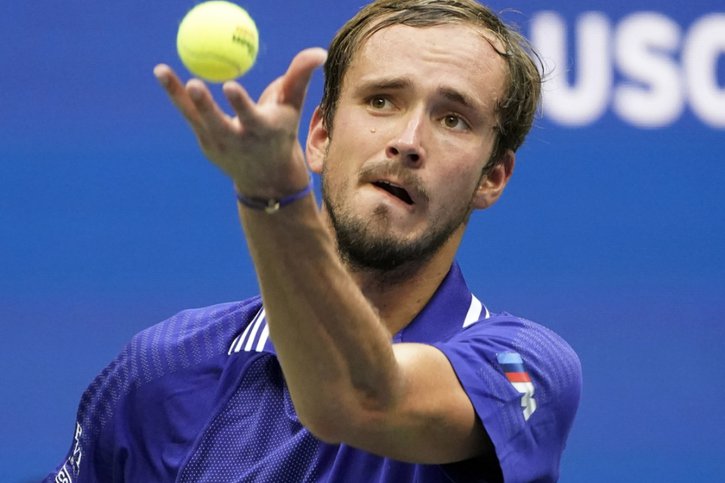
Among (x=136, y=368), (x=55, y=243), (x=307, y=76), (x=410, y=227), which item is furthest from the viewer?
(x=55, y=243)

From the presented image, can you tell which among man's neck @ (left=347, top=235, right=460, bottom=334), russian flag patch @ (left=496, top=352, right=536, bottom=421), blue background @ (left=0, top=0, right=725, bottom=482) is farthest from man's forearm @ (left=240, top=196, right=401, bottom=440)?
blue background @ (left=0, top=0, right=725, bottom=482)

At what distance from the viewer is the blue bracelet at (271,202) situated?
2002 mm

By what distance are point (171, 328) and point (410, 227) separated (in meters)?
0.61

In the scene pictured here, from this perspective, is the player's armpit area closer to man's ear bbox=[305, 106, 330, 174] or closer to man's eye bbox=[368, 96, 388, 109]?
man's eye bbox=[368, 96, 388, 109]

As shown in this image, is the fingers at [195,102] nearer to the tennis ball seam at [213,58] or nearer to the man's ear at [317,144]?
the tennis ball seam at [213,58]

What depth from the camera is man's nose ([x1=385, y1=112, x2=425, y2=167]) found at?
8.61 feet

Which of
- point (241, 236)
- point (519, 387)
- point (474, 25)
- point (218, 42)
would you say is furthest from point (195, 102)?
point (241, 236)

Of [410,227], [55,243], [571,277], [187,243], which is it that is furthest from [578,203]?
[410,227]

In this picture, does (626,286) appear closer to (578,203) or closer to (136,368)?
(578,203)

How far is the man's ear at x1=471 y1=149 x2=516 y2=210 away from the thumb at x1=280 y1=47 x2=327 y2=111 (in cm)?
105

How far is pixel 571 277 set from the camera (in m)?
4.52

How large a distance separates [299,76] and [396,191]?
745 millimetres

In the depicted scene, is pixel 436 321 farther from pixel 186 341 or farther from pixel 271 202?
pixel 271 202

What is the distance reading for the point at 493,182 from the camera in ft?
10.0
